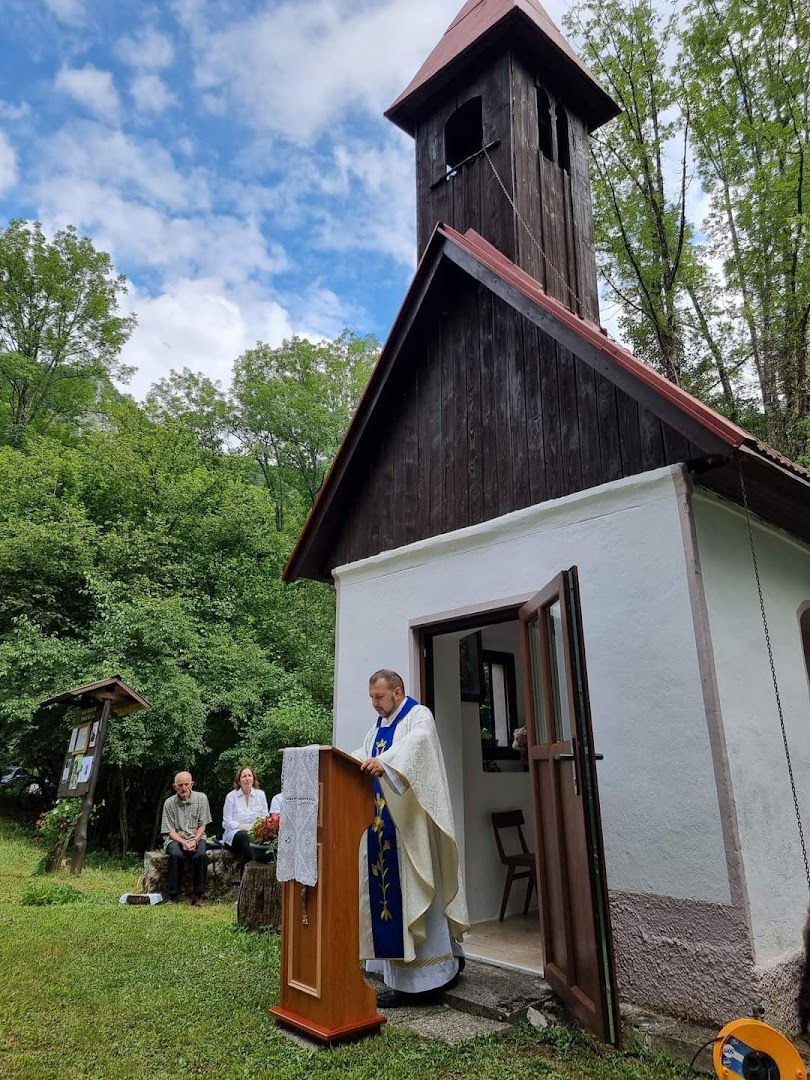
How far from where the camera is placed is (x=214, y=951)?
5.34 meters

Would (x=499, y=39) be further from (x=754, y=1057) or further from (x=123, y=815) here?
(x=123, y=815)

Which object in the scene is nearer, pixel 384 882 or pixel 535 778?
pixel 384 882

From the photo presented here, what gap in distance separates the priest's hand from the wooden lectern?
0.04 m

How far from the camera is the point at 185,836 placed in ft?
25.8

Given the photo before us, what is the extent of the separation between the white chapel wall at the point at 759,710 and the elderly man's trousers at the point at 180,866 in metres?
→ 5.81

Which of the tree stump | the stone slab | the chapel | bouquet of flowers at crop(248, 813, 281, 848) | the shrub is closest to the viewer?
the stone slab

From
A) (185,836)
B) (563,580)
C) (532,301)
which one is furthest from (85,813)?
(532,301)

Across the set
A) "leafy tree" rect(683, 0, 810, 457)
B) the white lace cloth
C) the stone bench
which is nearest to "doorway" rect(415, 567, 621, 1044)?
the white lace cloth

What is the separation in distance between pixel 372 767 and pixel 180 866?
4.98m

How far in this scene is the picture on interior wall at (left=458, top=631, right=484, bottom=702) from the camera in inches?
269

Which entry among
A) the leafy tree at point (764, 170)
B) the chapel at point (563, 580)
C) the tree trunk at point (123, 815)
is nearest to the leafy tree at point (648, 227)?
the leafy tree at point (764, 170)

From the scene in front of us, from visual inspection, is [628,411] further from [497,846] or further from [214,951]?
[214,951]

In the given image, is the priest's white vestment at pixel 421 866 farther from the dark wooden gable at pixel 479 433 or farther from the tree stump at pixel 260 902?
the tree stump at pixel 260 902

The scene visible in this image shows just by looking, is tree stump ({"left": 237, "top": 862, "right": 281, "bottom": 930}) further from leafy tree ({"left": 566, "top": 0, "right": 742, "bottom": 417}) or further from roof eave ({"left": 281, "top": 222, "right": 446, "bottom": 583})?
leafy tree ({"left": 566, "top": 0, "right": 742, "bottom": 417})
